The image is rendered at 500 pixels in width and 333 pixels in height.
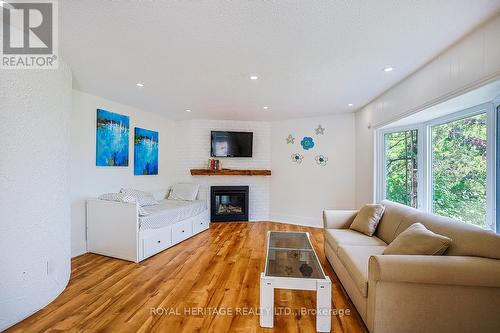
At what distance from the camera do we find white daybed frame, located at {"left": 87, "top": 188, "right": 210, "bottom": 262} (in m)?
2.84

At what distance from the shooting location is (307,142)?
477 centimetres

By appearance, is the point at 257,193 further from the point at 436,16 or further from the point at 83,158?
the point at 436,16

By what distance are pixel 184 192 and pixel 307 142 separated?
9.59 feet

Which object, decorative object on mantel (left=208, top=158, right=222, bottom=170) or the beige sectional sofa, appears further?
decorative object on mantel (left=208, top=158, right=222, bottom=170)

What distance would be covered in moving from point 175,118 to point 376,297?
4780 millimetres

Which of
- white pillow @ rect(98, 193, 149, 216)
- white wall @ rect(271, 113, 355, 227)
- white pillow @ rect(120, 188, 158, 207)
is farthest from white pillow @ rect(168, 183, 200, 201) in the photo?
white wall @ rect(271, 113, 355, 227)

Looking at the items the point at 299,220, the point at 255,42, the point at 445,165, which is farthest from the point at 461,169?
the point at 299,220

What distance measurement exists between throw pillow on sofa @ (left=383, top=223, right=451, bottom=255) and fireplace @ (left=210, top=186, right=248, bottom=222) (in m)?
3.55

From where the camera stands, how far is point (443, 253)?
5.23 feet

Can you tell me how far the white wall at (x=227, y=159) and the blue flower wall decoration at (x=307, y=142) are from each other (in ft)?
2.73

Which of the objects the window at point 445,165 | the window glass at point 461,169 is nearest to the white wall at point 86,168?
the window at point 445,165

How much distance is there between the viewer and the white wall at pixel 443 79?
160cm

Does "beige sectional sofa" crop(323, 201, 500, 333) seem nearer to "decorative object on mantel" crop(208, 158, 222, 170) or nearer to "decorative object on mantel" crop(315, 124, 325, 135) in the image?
"decorative object on mantel" crop(315, 124, 325, 135)

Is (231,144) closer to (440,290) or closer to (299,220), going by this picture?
(299,220)
